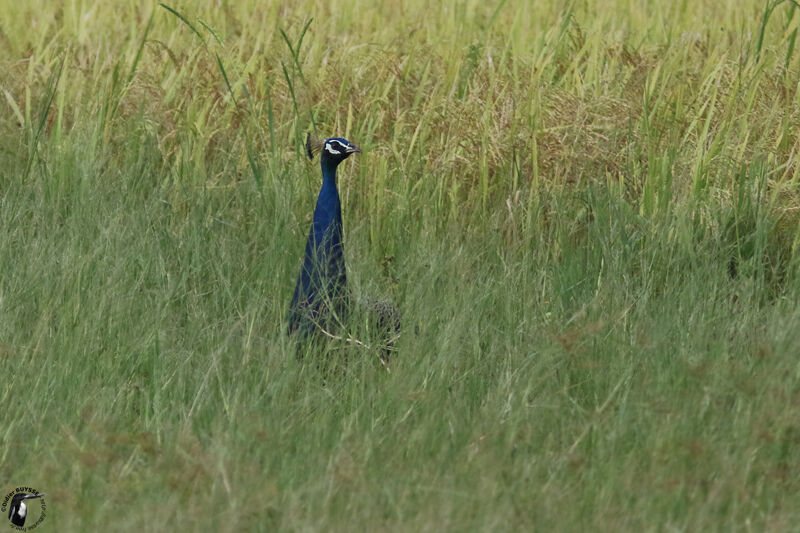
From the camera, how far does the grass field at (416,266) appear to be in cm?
295

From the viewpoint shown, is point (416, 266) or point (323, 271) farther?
point (416, 266)

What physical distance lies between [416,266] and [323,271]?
362 millimetres

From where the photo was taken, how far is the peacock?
393cm

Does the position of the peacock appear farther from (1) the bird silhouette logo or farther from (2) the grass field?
(1) the bird silhouette logo

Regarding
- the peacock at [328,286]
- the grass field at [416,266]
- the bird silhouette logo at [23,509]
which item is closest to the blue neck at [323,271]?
the peacock at [328,286]

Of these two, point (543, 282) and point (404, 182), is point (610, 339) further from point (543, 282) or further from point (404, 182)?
point (404, 182)

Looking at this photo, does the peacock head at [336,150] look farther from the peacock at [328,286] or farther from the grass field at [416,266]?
the grass field at [416,266]

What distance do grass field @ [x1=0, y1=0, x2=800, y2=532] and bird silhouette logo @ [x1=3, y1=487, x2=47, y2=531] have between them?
0.05 meters

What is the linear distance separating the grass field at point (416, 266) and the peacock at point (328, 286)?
10 centimetres

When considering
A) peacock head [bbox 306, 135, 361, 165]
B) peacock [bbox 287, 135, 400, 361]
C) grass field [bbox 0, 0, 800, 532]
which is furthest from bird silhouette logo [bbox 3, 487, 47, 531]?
peacock head [bbox 306, 135, 361, 165]

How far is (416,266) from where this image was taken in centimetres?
426

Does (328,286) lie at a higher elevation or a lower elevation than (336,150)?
Answer: lower

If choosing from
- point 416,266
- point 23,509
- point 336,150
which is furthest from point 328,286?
point 23,509

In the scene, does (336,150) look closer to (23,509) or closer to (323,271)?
(323,271)
